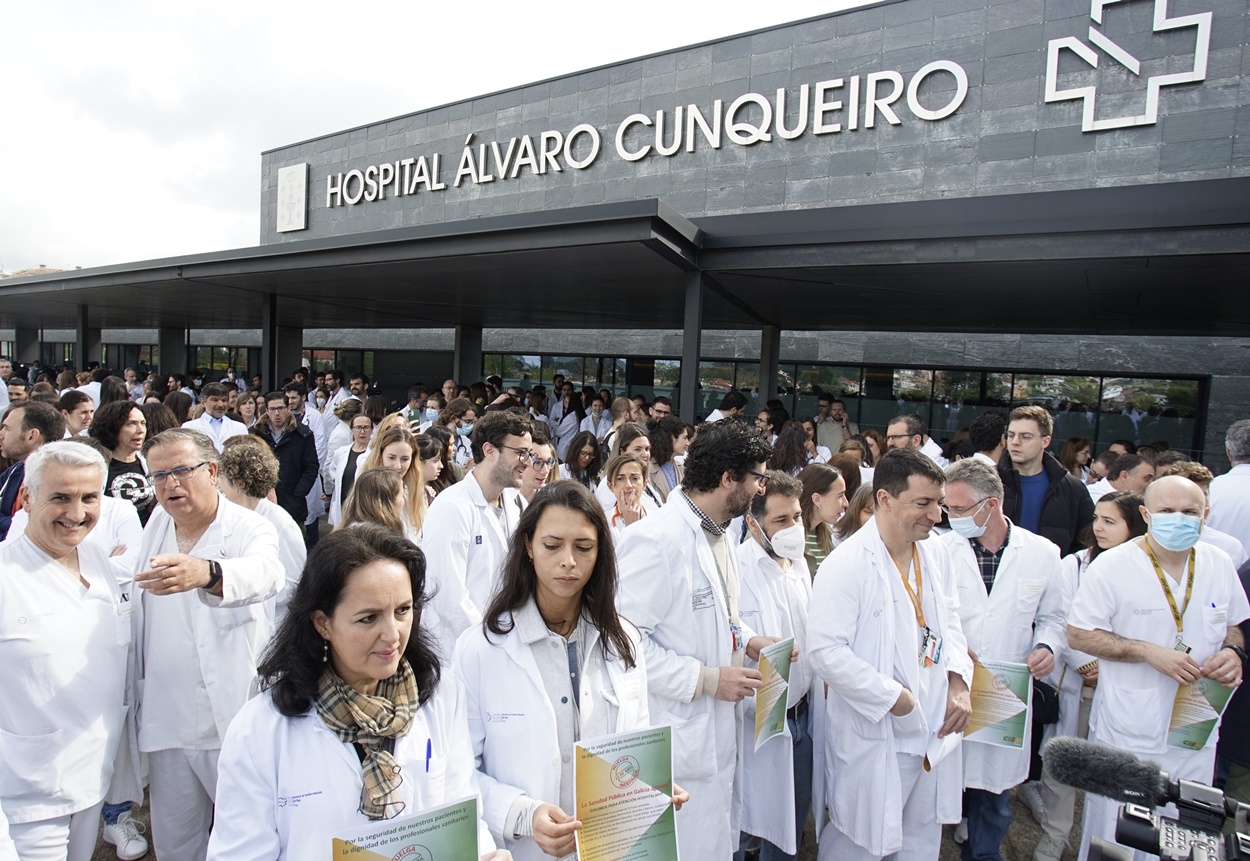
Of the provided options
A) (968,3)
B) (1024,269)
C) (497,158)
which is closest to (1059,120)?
(968,3)

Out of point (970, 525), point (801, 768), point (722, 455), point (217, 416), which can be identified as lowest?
point (801, 768)

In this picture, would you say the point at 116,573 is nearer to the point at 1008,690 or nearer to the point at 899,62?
the point at 1008,690

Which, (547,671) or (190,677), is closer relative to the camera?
(547,671)

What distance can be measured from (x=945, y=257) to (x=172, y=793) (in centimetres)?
782

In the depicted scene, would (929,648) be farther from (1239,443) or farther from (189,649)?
(1239,443)

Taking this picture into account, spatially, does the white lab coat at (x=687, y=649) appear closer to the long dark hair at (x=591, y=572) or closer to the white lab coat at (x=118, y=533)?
the long dark hair at (x=591, y=572)

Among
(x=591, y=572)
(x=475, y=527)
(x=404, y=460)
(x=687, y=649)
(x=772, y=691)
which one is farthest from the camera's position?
(x=404, y=460)

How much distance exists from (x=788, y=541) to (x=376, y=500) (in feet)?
7.76

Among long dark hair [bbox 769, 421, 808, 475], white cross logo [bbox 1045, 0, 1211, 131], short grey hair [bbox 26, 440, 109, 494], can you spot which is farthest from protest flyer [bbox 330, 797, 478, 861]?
white cross logo [bbox 1045, 0, 1211, 131]

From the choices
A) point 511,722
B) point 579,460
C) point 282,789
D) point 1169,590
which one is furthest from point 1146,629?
point 579,460

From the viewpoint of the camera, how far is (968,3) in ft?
45.3

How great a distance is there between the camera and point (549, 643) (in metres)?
2.41

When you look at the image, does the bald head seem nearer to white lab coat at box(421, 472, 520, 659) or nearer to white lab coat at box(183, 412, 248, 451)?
white lab coat at box(421, 472, 520, 659)

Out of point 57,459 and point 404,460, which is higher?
point 57,459
